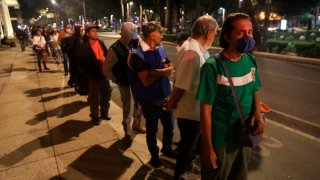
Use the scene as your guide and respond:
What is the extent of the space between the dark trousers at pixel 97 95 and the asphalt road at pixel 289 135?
1.46m

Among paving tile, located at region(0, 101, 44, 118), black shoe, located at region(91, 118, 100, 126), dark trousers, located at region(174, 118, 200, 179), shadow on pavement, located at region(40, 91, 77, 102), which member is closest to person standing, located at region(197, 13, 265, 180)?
dark trousers, located at region(174, 118, 200, 179)

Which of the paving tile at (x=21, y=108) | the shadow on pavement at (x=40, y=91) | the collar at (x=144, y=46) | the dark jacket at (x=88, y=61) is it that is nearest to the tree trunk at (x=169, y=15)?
the shadow on pavement at (x=40, y=91)

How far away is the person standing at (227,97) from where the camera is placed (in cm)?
204

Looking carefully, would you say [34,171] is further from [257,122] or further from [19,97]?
[19,97]

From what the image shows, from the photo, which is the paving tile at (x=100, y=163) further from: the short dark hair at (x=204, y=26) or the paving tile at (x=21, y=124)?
the short dark hair at (x=204, y=26)

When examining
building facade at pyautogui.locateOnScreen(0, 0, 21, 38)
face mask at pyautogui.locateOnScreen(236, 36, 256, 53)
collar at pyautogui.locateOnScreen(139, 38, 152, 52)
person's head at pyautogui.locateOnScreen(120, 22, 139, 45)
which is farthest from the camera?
building facade at pyautogui.locateOnScreen(0, 0, 21, 38)

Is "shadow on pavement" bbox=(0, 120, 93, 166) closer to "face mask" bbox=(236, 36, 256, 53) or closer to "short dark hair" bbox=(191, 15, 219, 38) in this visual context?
"short dark hair" bbox=(191, 15, 219, 38)

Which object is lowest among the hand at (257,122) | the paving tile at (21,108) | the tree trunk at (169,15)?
the paving tile at (21,108)

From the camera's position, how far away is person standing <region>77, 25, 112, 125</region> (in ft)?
16.7

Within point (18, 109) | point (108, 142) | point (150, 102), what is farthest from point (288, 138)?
point (18, 109)

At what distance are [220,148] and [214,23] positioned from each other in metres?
1.25

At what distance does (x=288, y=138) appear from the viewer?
4.69 metres

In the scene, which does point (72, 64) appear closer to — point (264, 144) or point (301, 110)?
point (264, 144)

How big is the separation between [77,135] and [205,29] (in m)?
3.00
